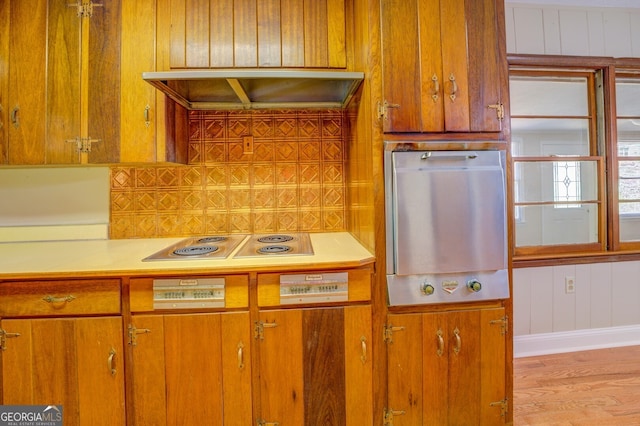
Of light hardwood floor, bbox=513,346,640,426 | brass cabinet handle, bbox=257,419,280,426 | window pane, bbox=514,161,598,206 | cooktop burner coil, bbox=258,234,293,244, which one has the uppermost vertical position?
window pane, bbox=514,161,598,206

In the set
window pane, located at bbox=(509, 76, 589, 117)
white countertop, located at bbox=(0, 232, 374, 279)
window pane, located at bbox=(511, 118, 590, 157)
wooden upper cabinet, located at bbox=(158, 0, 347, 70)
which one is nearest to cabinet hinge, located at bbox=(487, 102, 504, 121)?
wooden upper cabinet, located at bbox=(158, 0, 347, 70)

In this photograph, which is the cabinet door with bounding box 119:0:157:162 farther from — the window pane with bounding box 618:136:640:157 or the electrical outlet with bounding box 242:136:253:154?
the window pane with bounding box 618:136:640:157

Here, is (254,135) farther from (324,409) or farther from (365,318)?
(324,409)

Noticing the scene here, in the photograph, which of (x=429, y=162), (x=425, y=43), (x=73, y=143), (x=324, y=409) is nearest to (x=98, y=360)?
(x=324, y=409)

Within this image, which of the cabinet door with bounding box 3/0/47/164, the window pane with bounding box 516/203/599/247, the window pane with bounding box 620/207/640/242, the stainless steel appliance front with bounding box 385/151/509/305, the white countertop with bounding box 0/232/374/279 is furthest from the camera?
the window pane with bounding box 620/207/640/242

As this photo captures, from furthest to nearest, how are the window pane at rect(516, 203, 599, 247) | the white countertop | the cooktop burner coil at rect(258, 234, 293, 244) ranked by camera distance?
the window pane at rect(516, 203, 599, 247) → the cooktop burner coil at rect(258, 234, 293, 244) → the white countertop

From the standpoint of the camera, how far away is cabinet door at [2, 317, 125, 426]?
44.7 inches

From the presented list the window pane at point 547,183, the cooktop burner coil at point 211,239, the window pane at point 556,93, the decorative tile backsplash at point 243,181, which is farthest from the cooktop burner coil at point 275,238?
the window pane at point 556,93

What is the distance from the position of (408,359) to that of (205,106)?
1.75 meters

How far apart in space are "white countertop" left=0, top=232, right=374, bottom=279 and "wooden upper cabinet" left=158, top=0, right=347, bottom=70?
3.09 feet

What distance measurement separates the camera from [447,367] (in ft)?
4.18

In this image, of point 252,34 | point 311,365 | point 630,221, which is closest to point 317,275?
point 311,365

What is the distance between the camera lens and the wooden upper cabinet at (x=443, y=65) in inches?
49.1

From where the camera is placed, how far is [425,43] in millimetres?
1261
